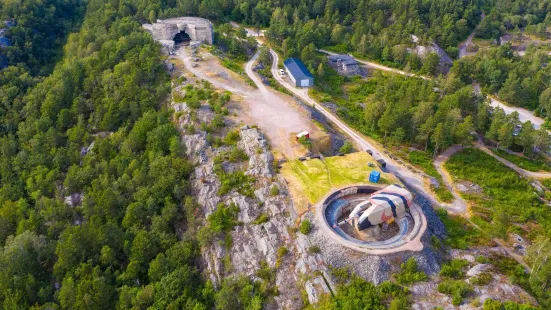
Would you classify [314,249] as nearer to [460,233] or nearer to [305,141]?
[460,233]

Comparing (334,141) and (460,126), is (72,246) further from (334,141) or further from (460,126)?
(460,126)

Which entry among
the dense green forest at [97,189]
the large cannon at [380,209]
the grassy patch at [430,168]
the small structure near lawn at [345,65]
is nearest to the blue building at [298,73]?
the small structure near lawn at [345,65]

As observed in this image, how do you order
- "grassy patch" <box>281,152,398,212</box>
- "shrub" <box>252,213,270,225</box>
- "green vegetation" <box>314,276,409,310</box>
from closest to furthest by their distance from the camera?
1. "green vegetation" <box>314,276,409,310</box>
2. "shrub" <box>252,213,270,225</box>
3. "grassy patch" <box>281,152,398,212</box>

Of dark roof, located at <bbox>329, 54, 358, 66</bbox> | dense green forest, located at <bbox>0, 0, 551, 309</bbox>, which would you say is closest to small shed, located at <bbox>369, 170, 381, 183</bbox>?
dense green forest, located at <bbox>0, 0, 551, 309</bbox>

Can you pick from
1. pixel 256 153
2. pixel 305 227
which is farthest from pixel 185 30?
pixel 305 227

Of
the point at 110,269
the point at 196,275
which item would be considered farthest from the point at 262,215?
the point at 110,269

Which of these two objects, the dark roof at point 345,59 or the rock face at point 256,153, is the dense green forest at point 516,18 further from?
the rock face at point 256,153

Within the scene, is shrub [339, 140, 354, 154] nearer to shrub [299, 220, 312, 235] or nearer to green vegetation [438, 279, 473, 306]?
shrub [299, 220, 312, 235]
